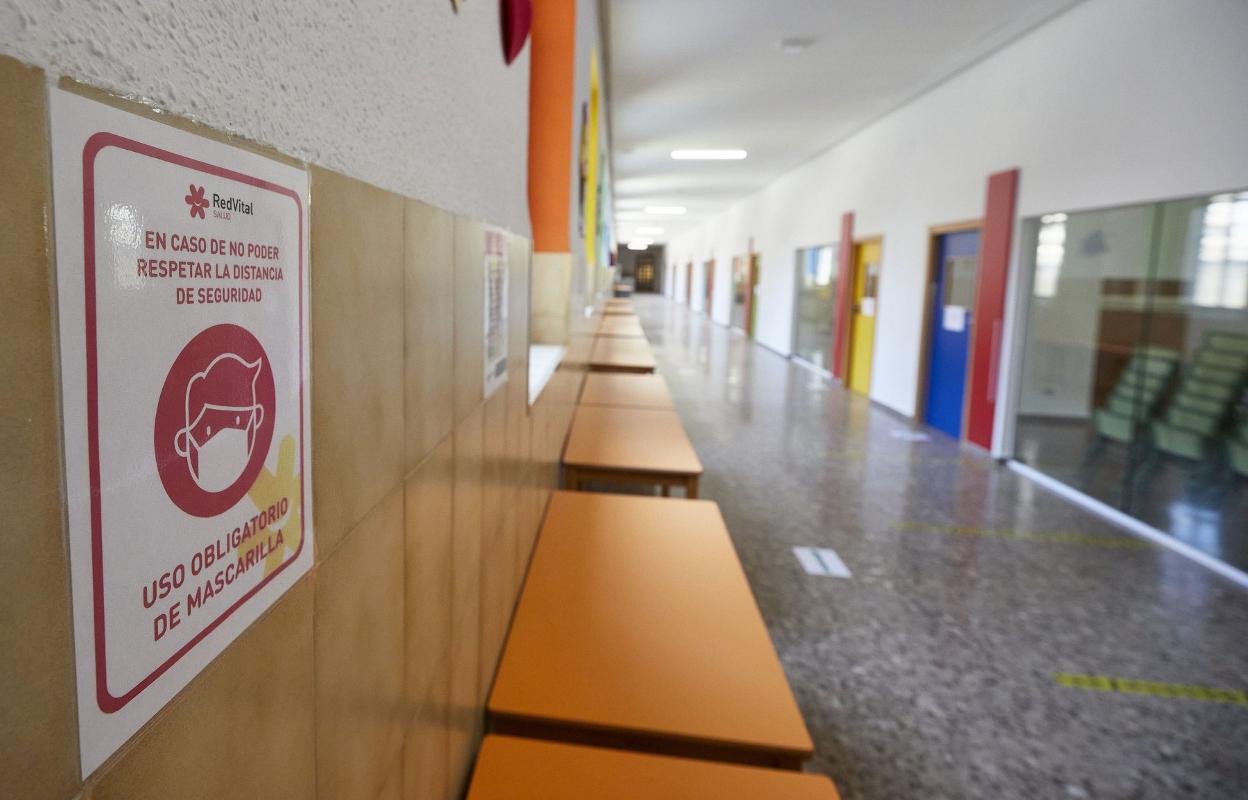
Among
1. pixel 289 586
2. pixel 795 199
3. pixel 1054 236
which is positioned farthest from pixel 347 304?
pixel 795 199

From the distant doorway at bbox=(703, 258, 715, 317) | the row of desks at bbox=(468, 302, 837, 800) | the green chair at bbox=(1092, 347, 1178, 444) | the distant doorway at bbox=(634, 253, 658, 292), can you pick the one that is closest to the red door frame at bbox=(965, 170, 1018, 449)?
the green chair at bbox=(1092, 347, 1178, 444)

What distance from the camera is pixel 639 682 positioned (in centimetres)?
138

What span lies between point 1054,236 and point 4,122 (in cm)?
577

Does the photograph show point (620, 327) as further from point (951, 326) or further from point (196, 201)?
point (196, 201)

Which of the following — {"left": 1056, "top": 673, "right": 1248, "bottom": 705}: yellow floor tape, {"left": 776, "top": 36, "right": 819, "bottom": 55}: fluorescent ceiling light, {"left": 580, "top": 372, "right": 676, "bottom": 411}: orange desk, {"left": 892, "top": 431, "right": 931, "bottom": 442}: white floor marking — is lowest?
→ {"left": 1056, "top": 673, "right": 1248, "bottom": 705}: yellow floor tape

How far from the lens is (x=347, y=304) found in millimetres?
615

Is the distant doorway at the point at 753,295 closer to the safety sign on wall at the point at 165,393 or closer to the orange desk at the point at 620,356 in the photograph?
the orange desk at the point at 620,356

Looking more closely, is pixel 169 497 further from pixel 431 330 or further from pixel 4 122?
pixel 431 330

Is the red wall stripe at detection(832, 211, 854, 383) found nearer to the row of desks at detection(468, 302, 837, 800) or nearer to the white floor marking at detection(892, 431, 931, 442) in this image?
the white floor marking at detection(892, 431, 931, 442)

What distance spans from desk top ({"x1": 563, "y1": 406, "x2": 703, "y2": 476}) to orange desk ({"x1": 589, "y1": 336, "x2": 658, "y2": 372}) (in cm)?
155

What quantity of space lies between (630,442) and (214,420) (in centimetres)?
273

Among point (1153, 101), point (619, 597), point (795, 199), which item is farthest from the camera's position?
point (795, 199)

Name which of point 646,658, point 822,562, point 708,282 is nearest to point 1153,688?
point 822,562

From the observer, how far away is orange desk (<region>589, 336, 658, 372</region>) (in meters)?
5.41
